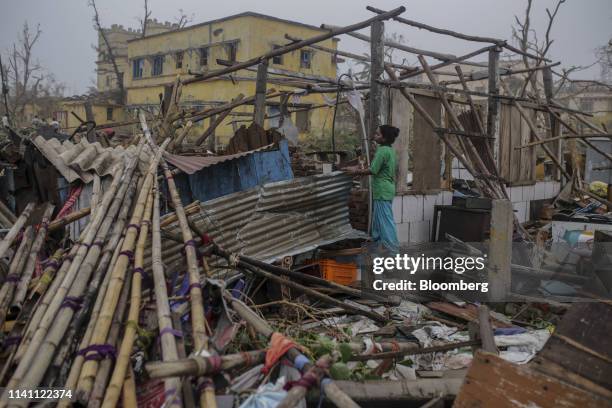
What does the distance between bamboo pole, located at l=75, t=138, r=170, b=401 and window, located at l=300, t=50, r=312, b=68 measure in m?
28.1

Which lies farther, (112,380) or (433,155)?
(433,155)

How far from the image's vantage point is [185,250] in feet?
14.9

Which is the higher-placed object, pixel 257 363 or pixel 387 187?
pixel 387 187

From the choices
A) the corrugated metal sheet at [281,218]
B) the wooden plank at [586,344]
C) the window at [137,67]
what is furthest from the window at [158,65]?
the wooden plank at [586,344]

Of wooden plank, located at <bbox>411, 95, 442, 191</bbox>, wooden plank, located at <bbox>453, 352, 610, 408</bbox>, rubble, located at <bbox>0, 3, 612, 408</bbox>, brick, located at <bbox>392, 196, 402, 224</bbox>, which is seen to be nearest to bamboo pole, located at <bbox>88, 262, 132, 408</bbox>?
rubble, located at <bbox>0, 3, 612, 408</bbox>

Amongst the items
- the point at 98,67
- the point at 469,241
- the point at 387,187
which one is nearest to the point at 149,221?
the point at 387,187

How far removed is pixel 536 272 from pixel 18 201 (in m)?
7.12

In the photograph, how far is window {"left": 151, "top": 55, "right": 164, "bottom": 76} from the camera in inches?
1390

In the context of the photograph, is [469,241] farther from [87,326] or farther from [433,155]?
[87,326]

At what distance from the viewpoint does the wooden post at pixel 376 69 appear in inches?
299

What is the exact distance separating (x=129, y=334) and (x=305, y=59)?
30.6m

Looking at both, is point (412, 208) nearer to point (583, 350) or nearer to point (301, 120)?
point (583, 350)

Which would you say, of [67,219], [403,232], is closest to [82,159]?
[67,219]

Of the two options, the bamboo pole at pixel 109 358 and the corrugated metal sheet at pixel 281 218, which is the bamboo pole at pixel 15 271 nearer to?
the bamboo pole at pixel 109 358
